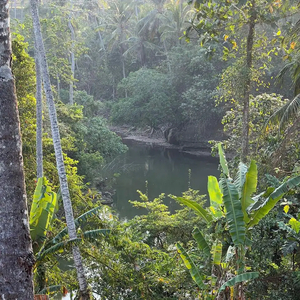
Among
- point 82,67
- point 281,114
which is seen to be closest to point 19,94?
point 281,114

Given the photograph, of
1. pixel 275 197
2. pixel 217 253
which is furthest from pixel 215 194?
pixel 275 197

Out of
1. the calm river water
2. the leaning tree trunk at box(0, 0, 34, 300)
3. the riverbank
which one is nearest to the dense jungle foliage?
the leaning tree trunk at box(0, 0, 34, 300)

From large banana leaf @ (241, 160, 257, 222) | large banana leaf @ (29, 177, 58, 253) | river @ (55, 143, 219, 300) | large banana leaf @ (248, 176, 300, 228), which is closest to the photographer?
large banana leaf @ (248, 176, 300, 228)

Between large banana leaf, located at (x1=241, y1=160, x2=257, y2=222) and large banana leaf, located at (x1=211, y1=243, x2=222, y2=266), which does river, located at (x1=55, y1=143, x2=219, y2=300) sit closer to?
large banana leaf, located at (x1=211, y1=243, x2=222, y2=266)

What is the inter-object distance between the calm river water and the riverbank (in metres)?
0.67

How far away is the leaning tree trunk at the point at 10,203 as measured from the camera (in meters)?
2.80

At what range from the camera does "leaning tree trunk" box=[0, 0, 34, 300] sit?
2801mm

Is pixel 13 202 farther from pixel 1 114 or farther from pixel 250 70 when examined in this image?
pixel 250 70

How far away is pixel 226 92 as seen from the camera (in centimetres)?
840

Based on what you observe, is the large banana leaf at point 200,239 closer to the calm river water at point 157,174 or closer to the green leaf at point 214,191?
the green leaf at point 214,191

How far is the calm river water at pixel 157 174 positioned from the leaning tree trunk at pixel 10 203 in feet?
38.6

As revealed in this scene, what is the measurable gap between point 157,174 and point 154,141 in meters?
9.46

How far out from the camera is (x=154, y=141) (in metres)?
30.9

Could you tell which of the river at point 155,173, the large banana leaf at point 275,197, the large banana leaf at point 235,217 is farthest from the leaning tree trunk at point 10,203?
the river at point 155,173
